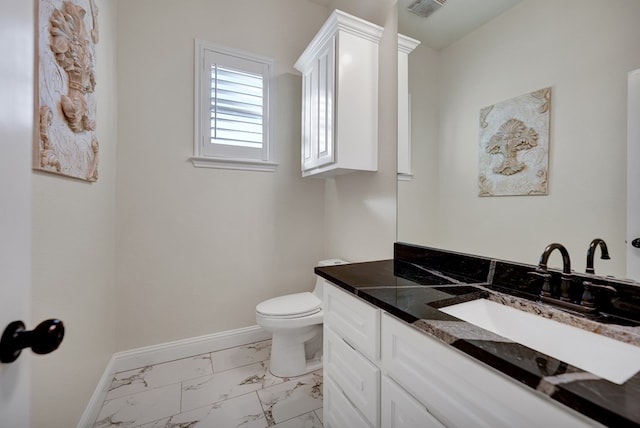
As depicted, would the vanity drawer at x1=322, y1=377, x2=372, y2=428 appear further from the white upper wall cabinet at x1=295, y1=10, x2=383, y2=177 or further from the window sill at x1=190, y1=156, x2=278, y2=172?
the window sill at x1=190, y1=156, x2=278, y2=172

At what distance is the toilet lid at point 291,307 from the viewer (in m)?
1.76

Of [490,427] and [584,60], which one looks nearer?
[490,427]

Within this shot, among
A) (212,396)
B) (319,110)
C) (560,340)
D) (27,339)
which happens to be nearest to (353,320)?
(560,340)

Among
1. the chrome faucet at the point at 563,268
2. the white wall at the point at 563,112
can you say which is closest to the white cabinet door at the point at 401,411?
the chrome faucet at the point at 563,268

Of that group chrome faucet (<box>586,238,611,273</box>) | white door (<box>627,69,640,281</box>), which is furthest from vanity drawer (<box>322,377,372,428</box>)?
white door (<box>627,69,640,281</box>)

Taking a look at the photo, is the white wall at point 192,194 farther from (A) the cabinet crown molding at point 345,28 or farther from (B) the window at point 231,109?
(A) the cabinet crown molding at point 345,28

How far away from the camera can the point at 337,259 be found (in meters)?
2.32

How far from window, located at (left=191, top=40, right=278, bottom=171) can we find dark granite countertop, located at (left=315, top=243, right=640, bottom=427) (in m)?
1.36

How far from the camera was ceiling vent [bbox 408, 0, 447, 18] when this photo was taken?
1405 millimetres

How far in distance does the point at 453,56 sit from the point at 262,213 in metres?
1.73

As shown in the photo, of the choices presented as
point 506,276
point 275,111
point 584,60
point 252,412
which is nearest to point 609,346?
point 506,276

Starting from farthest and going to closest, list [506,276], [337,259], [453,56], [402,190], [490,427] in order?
[337,259], [402,190], [453,56], [506,276], [490,427]

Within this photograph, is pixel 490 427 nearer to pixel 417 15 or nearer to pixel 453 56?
pixel 453 56

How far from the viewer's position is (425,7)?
4.83 ft
